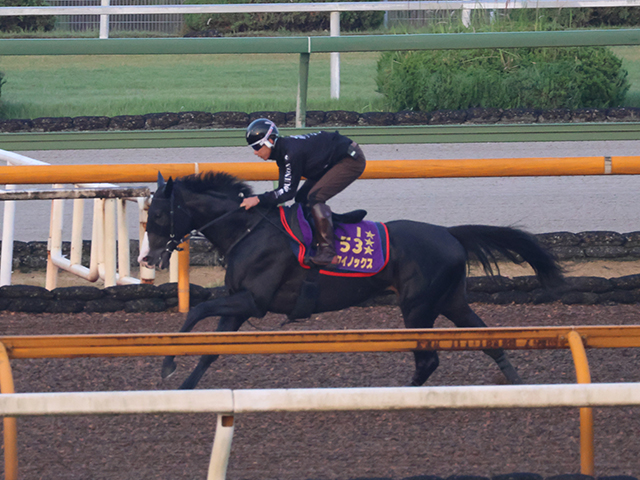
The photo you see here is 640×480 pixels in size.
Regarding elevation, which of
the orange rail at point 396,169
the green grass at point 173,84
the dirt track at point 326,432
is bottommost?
the dirt track at point 326,432

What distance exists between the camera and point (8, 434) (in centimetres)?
287

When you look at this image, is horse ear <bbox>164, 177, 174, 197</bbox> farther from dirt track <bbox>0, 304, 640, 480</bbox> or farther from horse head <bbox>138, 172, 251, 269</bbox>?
dirt track <bbox>0, 304, 640, 480</bbox>

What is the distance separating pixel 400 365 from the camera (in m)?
5.09

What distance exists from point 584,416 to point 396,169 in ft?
8.41

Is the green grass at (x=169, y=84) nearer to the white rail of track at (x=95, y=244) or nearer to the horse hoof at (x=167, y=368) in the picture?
the white rail of track at (x=95, y=244)

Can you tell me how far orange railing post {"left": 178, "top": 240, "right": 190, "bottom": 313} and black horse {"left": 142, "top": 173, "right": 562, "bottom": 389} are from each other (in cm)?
95

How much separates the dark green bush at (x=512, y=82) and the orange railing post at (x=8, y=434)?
708 centimetres

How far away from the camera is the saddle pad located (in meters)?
4.62

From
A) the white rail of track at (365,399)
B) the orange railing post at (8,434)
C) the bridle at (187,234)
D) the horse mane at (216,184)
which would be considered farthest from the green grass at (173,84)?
the white rail of track at (365,399)

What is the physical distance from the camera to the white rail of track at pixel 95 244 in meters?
6.06

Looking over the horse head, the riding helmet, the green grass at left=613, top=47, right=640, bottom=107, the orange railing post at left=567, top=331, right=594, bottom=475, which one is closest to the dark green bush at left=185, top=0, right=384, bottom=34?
the green grass at left=613, top=47, right=640, bottom=107

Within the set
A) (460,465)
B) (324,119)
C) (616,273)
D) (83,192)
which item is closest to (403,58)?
(324,119)

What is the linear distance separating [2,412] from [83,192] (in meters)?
3.77

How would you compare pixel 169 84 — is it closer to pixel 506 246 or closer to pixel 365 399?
pixel 506 246
